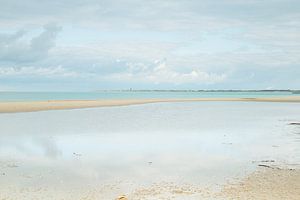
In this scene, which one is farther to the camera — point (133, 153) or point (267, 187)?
point (133, 153)

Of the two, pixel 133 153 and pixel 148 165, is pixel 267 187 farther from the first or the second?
pixel 133 153

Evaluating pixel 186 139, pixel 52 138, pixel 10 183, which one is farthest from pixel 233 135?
pixel 10 183

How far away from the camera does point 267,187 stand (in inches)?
480

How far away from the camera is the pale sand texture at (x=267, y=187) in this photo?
11241 millimetres

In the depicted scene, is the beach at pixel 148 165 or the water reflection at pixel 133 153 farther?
the water reflection at pixel 133 153

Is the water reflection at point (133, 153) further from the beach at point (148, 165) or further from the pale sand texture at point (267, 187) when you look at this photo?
the pale sand texture at point (267, 187)

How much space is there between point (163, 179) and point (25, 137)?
13055mm

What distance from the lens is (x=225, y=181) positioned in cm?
1311

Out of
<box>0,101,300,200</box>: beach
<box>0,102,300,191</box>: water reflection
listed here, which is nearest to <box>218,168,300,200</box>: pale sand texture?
<box>0,101,300,200</box>: beach

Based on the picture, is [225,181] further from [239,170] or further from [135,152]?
[135,152]

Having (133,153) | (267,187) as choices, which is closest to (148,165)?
(133,153)

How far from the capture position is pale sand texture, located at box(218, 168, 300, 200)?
443 inches

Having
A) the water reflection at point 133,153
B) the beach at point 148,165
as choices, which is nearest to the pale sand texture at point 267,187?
the beach at point 148,165

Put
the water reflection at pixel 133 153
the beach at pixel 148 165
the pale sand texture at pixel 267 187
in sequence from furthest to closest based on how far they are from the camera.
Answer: the water reflection at pixel 133 153 < the beach at pixel 148 165 < the pale sand texture at pixel 267 187
